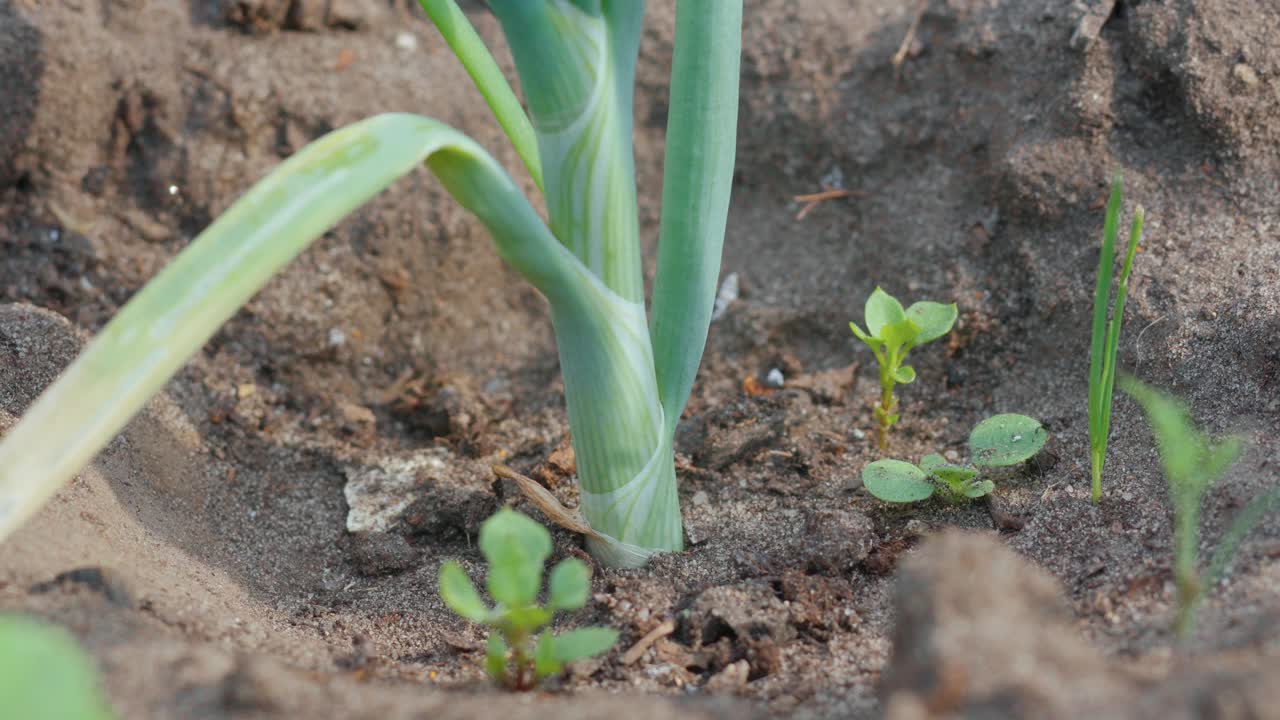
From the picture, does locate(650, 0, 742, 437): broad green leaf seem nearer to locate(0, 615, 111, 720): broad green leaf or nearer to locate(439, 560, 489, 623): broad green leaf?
locate(439, 560, 489, 623): broad green leaf

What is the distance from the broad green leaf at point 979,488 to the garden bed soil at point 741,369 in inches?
1.1

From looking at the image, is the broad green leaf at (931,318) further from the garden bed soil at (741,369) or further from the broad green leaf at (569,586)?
the broad green leaf at (569,586)

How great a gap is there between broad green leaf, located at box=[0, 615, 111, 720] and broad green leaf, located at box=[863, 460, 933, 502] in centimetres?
85

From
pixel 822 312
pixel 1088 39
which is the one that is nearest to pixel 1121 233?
pixel 1088 39

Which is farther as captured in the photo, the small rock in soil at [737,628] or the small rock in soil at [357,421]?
the small rock in soil at [357,421]

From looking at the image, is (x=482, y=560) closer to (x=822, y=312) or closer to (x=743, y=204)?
(x=822, y=312)

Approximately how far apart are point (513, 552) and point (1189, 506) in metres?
0.57

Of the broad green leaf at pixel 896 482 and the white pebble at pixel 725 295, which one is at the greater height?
the broad green leaf at pixel 896 482

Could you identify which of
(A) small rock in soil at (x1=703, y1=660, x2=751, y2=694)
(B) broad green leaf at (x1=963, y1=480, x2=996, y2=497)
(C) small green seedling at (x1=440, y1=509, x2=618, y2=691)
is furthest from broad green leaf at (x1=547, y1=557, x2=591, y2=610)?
(B) broad green leaf at (x1=963, y1=480, x2=996, y2=497)

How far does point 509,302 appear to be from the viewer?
1.84m

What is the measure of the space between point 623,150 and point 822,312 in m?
0.71

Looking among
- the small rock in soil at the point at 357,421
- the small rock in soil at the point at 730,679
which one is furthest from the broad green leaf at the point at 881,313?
the small rock in soil at the point at 357,421

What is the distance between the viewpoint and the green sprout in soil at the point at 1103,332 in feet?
3.11

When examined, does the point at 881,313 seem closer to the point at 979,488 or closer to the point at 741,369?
the point at 979,488
